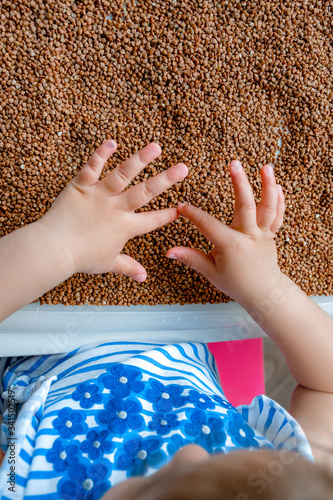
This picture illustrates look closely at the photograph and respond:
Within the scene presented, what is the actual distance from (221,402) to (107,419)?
0.20 metres

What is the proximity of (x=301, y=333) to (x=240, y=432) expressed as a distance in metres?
0.21

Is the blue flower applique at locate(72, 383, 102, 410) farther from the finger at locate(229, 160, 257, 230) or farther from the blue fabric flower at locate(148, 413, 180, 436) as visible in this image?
the finger at locate(229, 160, 257, 230)

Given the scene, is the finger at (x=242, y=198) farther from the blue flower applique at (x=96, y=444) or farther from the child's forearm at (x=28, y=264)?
the blue flower applique at (x=96, y=444)

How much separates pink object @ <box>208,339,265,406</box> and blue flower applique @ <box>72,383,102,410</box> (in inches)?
14.2

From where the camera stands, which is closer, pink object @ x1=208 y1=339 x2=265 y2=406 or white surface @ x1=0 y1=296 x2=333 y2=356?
white surface @ x1=0 y1=296 x2=333 y2=356

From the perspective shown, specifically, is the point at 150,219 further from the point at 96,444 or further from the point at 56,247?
the point at 96,444

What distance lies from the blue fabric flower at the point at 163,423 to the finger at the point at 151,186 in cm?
34

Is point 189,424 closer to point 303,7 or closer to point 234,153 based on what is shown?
point 234,153

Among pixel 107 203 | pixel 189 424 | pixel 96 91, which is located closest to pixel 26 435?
pixel 189 424

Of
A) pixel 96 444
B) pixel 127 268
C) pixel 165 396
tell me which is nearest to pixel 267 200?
pixel 127 268

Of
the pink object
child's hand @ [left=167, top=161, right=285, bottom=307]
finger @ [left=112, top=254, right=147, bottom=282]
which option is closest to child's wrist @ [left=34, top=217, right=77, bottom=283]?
finger @ [left=112, top=254, right=147, bottom=282]

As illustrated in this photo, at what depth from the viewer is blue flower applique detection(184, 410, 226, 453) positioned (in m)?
0.62

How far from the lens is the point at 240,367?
979mm

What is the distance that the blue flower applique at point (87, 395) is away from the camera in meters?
0.69
